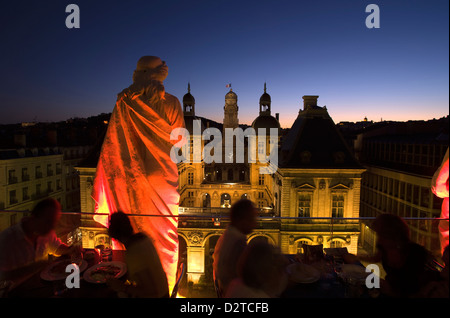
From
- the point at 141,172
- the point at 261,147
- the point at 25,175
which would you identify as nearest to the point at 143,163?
the point at 141,172

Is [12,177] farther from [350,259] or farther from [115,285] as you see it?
[350,259]

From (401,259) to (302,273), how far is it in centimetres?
134

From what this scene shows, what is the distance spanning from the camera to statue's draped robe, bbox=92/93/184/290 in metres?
5.07

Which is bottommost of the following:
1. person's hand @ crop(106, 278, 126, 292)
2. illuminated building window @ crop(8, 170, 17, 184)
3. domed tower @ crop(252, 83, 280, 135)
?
illuminated building window @ crop(8, 170, 17, 184)

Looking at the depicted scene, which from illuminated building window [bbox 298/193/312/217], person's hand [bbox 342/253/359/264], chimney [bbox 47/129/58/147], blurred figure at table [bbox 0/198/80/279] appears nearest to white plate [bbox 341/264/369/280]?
person's hand [bbox 342/253/359/264]

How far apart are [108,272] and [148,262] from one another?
45.9 inches

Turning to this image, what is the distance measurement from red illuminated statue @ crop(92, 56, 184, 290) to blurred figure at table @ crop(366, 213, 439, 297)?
320 centimetres

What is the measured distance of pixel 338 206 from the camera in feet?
82.1

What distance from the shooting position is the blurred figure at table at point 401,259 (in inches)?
145

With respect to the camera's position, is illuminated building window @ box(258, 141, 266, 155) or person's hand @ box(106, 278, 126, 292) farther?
illuminated building window @ box(258, 141, 266, 155)

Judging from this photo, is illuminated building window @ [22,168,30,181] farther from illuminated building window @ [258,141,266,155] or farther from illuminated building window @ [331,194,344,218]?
illuminated building window @ [331,194,344,218]

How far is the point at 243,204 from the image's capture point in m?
3.89

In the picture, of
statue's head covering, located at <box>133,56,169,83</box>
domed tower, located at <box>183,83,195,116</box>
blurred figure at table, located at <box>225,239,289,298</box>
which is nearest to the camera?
blurred figure at table, located at <box>225,239,289,298</box>

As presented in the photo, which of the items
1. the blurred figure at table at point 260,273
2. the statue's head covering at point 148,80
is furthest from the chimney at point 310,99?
the blurred figure at table at point 260,273
